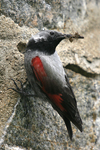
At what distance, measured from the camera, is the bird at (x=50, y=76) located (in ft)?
5.62

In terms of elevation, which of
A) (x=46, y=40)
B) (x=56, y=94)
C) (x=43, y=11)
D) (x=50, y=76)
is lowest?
(x=56, y=94)

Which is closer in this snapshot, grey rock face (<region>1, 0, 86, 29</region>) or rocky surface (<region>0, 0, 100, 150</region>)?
rocky surface (<region>0, 0, 100, 150</region>)

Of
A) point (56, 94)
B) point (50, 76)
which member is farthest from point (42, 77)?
point (56, 94)

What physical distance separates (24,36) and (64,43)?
49 centimetres

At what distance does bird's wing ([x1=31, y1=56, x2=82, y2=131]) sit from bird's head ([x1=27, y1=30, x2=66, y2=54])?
0.15 m

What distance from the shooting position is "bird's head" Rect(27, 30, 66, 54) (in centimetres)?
178

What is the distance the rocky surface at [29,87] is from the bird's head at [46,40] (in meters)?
0.09

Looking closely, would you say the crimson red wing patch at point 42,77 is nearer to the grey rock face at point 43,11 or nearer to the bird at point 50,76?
the bird at point 50,76

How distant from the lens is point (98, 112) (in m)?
2.13

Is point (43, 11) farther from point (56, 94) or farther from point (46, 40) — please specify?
point (56, 94)

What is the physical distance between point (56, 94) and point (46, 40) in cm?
55

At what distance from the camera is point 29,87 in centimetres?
184

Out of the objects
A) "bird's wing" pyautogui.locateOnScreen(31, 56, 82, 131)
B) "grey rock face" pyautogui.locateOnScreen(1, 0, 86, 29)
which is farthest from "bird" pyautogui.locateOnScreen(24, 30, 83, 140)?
"grey rock face" pyautogui.locateOnScreen(1, 0, 86, 29)

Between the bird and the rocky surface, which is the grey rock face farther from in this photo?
the bird
